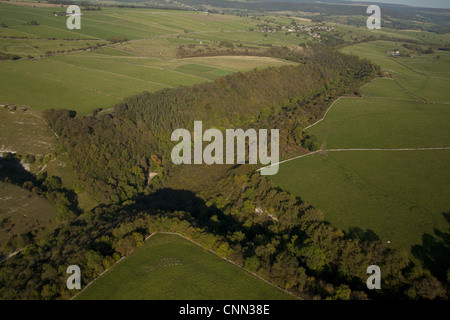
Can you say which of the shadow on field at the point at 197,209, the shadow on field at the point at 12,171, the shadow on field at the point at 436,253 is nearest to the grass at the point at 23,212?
the shadow on field at the point at 12,171

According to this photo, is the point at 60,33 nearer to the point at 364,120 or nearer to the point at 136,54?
the point at 136,54

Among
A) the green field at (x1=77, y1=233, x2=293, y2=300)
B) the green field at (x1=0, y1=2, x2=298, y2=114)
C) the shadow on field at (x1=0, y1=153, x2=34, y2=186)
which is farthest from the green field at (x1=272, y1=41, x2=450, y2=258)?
the green field at (x1=0, y1=2, x2=298, y2=114)
